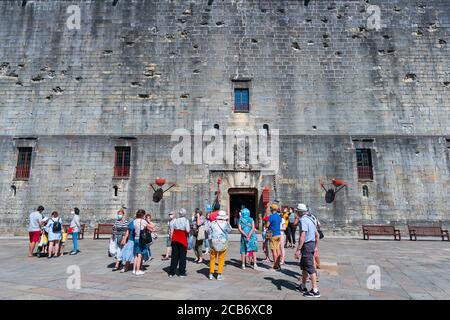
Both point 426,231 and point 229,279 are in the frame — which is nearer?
point 229,279

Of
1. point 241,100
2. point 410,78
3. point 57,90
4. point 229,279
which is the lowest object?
point 229,279

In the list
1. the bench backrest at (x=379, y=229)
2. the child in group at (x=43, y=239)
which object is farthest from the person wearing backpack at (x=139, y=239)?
the bench backrest at (x=379, y=229)

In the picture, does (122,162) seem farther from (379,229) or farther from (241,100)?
(379,229)

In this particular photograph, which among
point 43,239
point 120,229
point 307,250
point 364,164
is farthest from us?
point 364,164

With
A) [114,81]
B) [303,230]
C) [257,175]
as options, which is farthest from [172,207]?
[303,230]

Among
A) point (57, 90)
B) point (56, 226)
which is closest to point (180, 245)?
point (56, 226)

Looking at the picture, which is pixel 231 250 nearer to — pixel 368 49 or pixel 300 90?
pixel 300 90

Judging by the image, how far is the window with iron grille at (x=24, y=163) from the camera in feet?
53.7

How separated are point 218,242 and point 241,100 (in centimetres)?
1174

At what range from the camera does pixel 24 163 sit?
16578 millimetres

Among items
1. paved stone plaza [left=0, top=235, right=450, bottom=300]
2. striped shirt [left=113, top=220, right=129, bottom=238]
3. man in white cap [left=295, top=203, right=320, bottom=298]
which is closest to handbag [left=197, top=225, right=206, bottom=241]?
paved stone plaza [left=0, top=235, right=450, bottom=300]

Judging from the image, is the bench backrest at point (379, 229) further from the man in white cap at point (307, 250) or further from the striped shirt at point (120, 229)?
the striped shirt at point (120, 229)

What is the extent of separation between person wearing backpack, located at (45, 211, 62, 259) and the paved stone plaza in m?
0.44

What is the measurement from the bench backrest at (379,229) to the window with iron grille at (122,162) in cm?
1247
